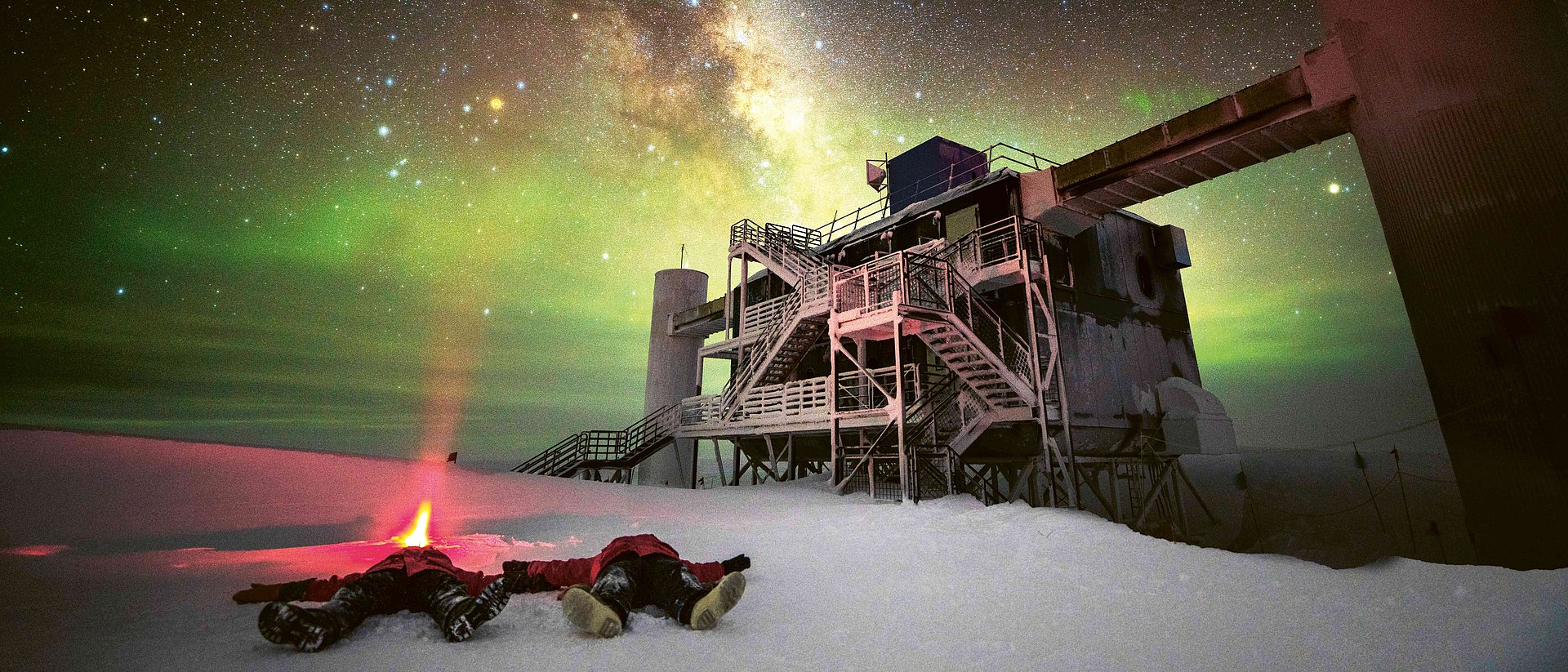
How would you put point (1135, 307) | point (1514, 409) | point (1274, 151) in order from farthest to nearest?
Answer: point (1135, 307) < point (1274, 151) < point (1514, 409)

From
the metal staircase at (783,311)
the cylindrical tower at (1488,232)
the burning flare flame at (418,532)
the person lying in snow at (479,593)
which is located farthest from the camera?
the metal staircase at (783,311)

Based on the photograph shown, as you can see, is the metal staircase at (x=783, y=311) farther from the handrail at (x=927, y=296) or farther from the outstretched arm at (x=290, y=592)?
the outstretched arm at (x=290, y=592)

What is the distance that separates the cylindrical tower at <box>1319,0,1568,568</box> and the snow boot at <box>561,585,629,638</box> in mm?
10898

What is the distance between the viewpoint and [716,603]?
4.32 meters

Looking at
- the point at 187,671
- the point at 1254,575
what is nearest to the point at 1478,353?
the point at 1254,575

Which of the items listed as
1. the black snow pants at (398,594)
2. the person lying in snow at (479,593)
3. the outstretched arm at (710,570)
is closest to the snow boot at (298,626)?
the person lying in snow at (479,593)

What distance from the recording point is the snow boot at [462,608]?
151 inches

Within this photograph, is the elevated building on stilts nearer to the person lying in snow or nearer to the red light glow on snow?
the person lying in snow

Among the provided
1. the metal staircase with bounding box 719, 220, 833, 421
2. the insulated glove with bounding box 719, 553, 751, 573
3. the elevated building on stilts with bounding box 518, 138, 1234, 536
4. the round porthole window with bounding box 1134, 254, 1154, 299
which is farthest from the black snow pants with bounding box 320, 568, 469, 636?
the round porthole window with bounding box 1134, 254, 1154, 299

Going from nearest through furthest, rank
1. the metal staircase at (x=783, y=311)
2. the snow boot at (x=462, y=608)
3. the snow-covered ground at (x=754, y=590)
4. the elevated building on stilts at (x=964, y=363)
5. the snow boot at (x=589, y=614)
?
1. the snow-covered ground at (x=754, y=590)
2. the snow boot at (x=462, y=608)
3. the snow boot at (x=589, y=614)
4. the elevated building on stilts at (x=964, y=363)
5. the metal staircase at (x=783, y=311)

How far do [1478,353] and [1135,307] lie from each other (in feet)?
38.7

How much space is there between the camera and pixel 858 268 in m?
16.5

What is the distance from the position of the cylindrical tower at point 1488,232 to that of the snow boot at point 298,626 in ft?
41.1

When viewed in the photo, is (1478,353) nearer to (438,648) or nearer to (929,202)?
(438,648)
